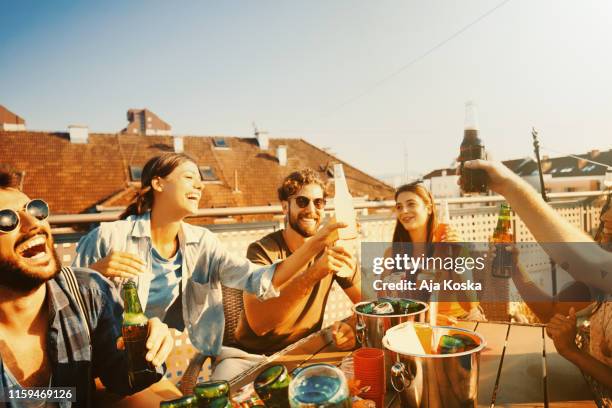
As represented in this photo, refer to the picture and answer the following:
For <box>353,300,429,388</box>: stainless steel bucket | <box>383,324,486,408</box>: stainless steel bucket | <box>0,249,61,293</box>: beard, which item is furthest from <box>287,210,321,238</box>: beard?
<box>383,324,486,408</box>: stainless steel bucket

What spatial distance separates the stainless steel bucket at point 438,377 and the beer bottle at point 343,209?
88 centimetres

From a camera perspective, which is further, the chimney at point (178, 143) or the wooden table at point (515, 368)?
the chimney at point (178, 143)

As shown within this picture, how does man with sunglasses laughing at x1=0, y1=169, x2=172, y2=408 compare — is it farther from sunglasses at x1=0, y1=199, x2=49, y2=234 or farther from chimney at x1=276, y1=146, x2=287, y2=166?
chimney at x1=276, y1=146, x2=287, y2=166

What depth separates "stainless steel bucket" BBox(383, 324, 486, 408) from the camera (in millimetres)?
830

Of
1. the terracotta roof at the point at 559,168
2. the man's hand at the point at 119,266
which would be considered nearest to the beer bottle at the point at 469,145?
the man's hand at the point at 119,266

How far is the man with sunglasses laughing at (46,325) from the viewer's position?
1197 millimetres

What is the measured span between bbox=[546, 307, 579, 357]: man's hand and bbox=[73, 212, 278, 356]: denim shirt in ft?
3.92

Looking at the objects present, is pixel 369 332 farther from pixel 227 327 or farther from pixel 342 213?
pixel 227 327

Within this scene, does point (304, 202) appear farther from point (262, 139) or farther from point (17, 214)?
point (262, 139)

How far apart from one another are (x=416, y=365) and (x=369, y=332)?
0.37m

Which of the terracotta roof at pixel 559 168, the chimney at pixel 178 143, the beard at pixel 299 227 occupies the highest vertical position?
the chimney at pixel 178 143

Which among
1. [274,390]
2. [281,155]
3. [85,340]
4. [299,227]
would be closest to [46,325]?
[85,340]

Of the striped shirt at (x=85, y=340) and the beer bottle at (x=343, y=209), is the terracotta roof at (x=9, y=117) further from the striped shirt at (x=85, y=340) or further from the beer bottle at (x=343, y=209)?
the beer bottle at (x=343, y=209)

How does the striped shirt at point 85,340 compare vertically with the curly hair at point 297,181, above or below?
below
